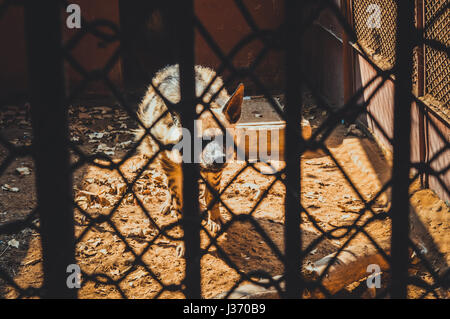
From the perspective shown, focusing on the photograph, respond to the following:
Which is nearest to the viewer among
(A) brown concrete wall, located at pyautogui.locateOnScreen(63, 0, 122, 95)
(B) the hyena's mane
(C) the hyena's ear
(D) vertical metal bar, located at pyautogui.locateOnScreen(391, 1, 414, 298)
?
(D) vertical metal bar, located at pyautogui.locateOnScreen(391, 1, 414, 298)

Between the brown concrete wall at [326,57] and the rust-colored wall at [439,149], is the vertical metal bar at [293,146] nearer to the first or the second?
the rust-colored wall at [439,149]

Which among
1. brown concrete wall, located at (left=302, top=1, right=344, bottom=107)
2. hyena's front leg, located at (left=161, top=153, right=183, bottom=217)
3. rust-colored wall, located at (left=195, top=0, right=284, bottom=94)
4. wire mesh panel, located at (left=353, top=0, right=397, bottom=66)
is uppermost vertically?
rust-colored wall, located at (left=195, top=0, right=284, bottom=94)

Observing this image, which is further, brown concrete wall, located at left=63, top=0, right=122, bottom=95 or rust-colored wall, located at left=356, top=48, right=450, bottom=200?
brown concrete wall, located at left=63, top=0, right=122, bottom=95

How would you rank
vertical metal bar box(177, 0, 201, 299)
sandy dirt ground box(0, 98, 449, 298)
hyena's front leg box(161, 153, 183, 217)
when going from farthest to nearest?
1. hyena's front leg box(161, 153, 183, 217)
2. sandy dirt ground box(0, 98, 449, 298)
3. vertical metal bar box(177, 0, 201, 299)

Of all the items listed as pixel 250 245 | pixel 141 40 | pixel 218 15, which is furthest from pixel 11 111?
pixel 250 245

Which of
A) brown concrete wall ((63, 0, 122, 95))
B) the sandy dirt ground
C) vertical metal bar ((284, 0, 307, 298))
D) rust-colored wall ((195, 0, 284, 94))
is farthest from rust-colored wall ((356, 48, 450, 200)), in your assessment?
brown concrete wall ((63, 0, 122, 95))

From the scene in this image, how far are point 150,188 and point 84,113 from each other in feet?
10.9

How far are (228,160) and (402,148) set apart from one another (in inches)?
106

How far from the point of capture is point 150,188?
5973mm

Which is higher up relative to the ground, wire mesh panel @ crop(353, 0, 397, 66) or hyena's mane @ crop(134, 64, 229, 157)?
wire mesh panel @ crop(353, 0, 397, 66)

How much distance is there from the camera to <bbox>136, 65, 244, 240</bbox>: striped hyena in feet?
12.5

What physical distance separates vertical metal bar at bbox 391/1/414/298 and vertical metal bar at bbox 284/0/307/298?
324mm

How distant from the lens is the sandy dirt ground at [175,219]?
3.98 m

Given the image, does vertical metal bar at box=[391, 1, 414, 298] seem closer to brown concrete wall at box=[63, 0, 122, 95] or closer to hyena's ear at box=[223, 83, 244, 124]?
hyena's ear at box=[223, 83, 244, 124]
